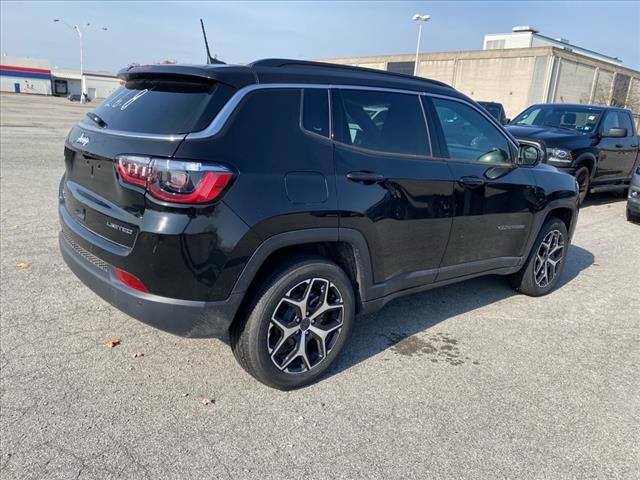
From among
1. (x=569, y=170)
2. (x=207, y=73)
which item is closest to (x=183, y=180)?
(x=207, y=73)

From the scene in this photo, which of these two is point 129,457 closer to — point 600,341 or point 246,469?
point 246,469

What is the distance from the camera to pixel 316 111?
3.04 meters

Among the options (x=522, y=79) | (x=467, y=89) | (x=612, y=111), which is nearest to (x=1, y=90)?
(x=467, y=89)

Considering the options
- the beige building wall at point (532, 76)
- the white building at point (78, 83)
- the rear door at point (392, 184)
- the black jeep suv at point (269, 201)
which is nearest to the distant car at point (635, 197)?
the black jeep suv at point (269, 201)

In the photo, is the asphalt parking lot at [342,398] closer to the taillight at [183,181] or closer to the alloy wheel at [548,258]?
the alloy wheel at [548,258]

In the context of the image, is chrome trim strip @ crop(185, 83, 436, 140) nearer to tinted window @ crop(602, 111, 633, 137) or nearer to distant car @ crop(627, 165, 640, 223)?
distant car @ crop(627, 165, 640, 223)

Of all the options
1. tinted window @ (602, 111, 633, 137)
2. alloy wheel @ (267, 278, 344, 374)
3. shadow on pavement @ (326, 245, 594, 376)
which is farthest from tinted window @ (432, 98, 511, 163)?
tinted window @ (602, 111, 633, 137)

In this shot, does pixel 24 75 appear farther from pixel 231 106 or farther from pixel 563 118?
pixel 231 106

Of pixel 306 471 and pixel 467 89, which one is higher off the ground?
pixel 467 89

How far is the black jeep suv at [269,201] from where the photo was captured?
259 centimetres

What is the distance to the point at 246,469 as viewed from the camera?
96.7 inches

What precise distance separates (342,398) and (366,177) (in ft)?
4.53

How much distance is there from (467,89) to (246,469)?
54564 mm

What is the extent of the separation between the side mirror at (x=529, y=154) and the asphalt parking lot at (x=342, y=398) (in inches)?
53.8
